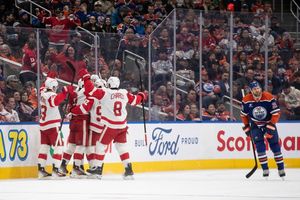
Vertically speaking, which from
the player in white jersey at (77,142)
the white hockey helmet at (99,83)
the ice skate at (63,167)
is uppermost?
the white hockey helmet at (99,83)

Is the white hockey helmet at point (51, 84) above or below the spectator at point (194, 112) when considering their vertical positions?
above

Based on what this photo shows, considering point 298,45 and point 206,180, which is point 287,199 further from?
point 298,45

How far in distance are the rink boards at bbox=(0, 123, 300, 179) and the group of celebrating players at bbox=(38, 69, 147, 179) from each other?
0.46 m

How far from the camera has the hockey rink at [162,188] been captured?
524 inches

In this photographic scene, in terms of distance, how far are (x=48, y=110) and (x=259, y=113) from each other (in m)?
3.54

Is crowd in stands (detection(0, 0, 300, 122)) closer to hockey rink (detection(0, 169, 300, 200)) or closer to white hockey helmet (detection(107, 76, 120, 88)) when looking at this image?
white hockey helmet (detection(107, 76, 120, 88))

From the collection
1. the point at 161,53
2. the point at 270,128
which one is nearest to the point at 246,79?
the point at 161,53

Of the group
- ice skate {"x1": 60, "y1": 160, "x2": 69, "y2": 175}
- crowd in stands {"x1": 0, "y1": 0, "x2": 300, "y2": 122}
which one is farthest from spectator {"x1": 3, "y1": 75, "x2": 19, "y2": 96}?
ice skate {"x1": 60, "y1": 160, "x2": 69, "y2": 175}

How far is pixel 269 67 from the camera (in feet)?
69.2

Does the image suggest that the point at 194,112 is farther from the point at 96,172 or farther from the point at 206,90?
the point at 96,172

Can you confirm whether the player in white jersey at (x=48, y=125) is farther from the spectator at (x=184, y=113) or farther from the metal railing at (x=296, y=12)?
the metal railing at (x=296, y=12)

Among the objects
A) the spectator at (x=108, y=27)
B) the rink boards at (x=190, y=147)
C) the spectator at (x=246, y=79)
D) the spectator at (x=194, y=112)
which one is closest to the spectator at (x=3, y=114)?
the rink boards at (x=190, y=147)

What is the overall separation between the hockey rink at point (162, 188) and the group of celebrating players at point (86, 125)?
439 mm

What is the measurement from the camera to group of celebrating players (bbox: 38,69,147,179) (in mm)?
16953
